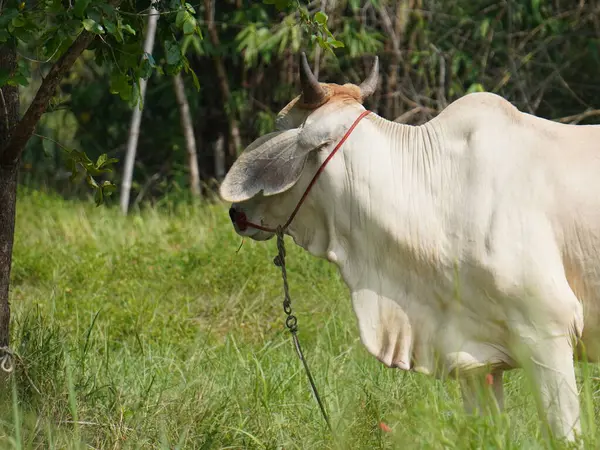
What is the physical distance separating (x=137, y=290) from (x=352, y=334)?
51.4 inches

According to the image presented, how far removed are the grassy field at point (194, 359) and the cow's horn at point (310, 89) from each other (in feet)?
3.10

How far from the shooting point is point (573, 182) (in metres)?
3.07

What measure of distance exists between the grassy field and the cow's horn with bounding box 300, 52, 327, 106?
37.2 inches

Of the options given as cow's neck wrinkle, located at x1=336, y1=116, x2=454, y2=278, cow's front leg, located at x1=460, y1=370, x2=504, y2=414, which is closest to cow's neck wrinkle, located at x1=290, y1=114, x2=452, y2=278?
cow's neck wrinkle, located at x1=336, y1=116, x2=454, y2=278

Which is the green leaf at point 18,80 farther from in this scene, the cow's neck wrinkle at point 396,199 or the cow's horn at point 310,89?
the cow's neck wrinkle at point 396,199

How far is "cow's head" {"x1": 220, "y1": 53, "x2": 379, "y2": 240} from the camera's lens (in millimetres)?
3291

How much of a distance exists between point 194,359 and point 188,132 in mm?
3959

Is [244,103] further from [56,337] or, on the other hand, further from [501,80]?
[56,337]

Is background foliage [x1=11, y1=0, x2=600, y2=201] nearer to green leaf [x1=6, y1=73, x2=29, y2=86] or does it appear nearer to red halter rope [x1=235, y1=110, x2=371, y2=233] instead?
red halter rope [x1=235, y1=110, x2=371, y2=233]

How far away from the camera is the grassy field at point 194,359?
3.29m

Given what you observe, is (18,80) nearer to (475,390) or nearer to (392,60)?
(475,390)

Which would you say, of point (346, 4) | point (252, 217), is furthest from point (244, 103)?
point (252, 217)

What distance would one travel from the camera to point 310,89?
10.8 feet

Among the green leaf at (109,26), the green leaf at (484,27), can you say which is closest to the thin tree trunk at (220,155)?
the green leaf at (484,27)
